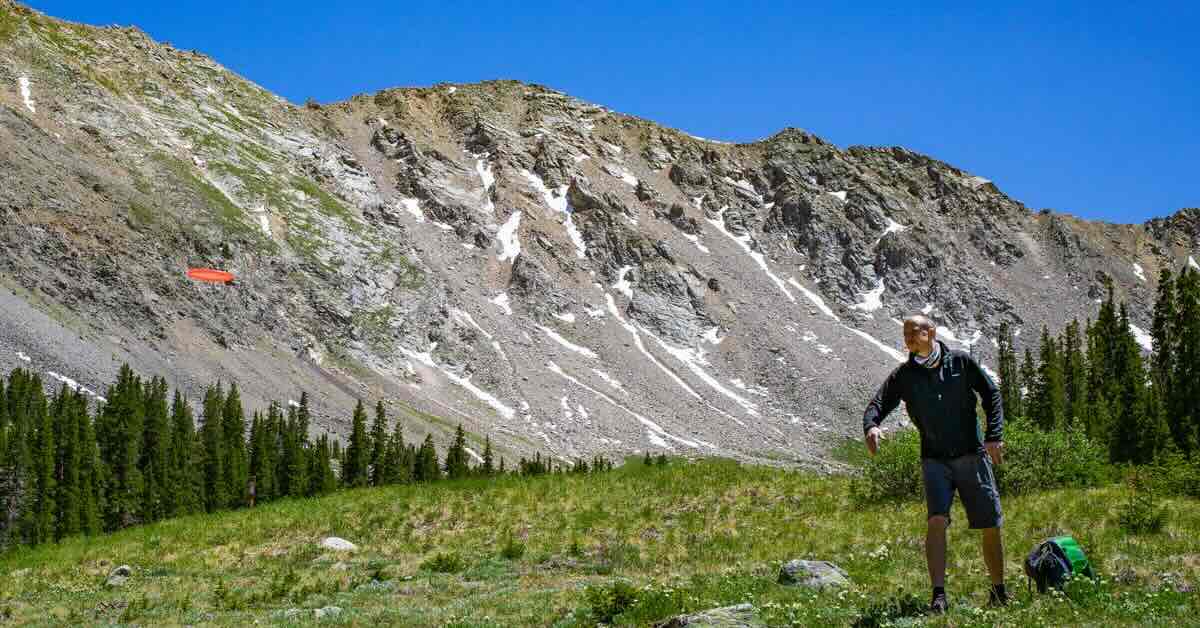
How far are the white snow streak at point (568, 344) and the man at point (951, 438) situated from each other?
165m

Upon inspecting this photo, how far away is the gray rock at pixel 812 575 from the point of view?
13.6 meters

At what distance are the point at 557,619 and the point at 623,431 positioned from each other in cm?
13412

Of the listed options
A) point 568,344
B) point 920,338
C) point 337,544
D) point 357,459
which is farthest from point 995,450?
point 568,344

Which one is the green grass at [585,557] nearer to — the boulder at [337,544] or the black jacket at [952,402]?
the boulder at [337,544]

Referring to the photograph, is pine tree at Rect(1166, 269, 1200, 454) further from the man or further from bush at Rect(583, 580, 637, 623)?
bush at Rect(583, 580, 637, 623)

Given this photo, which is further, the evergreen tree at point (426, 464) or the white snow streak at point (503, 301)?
the white snow streak at point (503, 301)

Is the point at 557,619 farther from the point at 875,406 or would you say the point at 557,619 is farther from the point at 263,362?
the point at 263,362

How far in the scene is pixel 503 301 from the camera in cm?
18975

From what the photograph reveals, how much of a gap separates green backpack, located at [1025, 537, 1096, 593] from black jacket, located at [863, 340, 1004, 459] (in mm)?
1834

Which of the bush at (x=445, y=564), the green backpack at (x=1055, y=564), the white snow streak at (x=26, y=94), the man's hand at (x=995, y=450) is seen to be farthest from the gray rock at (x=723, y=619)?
the white snow streak at (x=26, y=94)

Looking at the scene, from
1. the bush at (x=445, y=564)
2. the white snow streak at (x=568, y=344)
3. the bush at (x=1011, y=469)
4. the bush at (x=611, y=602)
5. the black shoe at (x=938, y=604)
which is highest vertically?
the white snow streak at (x=568, y=344)

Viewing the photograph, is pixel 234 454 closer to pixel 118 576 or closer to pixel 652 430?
pixel 652 430

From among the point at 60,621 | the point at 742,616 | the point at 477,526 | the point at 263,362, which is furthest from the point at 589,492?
the point at 263,362

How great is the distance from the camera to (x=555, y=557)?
20406 millimetres
